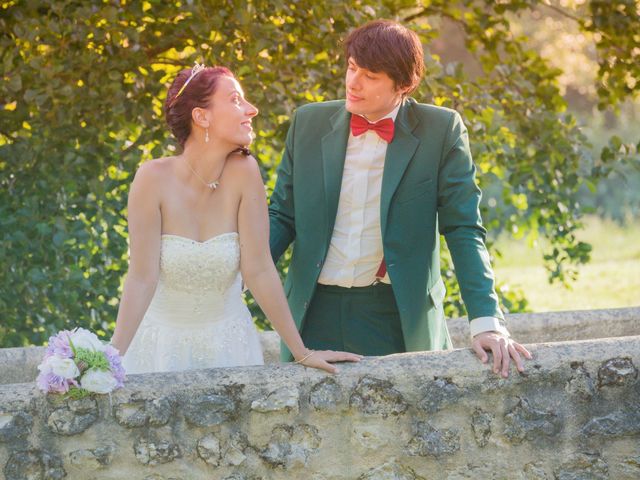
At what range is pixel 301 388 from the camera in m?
3.01

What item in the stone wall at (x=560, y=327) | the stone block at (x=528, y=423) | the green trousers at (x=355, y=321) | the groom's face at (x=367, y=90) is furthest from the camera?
the stone wall at (x=560, y=327)

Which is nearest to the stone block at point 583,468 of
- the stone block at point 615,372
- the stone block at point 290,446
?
the stone block at point 615,372

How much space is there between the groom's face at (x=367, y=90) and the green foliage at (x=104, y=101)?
1630 mm

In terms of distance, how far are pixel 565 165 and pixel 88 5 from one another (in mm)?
2538

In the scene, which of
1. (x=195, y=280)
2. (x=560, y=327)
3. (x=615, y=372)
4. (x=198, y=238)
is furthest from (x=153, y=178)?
(x=560, y=327)

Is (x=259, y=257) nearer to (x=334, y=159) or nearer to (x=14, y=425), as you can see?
(x=334, y=159)

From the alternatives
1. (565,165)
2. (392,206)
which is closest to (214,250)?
(392,206)

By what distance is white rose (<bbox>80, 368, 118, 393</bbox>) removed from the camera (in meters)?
2.87

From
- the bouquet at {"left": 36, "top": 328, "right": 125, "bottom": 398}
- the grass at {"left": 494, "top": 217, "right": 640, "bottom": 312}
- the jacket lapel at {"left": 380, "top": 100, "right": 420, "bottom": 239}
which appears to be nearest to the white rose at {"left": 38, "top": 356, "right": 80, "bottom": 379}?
the bouquet at {"left": 36, "top": 328, "right": 125, "bottom": 398}

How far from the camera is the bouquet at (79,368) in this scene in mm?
2861

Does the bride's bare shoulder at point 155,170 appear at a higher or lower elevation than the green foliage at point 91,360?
higher

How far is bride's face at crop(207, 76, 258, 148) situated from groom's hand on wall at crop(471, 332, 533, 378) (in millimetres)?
965

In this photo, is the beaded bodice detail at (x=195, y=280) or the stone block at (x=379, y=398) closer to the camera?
the stone block at (x=379, y=398)

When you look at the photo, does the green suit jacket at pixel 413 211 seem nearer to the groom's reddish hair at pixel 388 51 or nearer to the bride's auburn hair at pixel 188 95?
the groom's reddish hair at pixel 388 51
